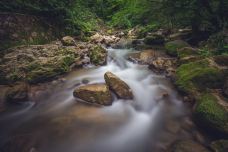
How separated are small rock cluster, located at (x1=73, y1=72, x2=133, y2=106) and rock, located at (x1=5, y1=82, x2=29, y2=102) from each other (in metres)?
1.36

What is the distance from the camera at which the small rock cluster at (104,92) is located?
218 inches

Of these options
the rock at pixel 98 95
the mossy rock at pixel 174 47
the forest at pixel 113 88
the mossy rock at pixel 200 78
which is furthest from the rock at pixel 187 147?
the mossy rock at pixel 174 47

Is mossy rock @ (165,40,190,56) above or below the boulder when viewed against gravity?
above

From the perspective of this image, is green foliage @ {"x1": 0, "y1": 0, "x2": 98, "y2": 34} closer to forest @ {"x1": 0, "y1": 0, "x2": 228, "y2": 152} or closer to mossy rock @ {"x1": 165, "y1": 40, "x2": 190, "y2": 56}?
forest @ {"x1": 0, "y1": 0, "x2": 228, "y2": 152}

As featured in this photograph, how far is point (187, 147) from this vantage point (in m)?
3.97

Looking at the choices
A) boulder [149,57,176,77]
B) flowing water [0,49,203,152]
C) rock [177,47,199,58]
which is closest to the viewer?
flowing water [0,49,203,152]

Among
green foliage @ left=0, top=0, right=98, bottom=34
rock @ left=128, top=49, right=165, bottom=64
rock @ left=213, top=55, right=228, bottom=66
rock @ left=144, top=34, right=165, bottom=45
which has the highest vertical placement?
green foliage @ left=0, top=0, right=98, bottom=34

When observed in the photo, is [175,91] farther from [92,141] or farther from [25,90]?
[25,90]

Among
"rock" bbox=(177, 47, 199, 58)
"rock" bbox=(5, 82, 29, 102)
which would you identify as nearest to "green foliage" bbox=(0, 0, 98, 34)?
"rock" bbox=(5, 82, 29, 102)

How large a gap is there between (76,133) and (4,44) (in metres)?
5.52

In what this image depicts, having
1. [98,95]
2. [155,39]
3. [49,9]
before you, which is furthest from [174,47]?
[49,9]

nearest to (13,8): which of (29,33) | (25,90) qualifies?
(29,33)

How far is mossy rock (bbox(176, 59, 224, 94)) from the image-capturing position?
5.50 meters

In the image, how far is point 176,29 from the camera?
486 inches
